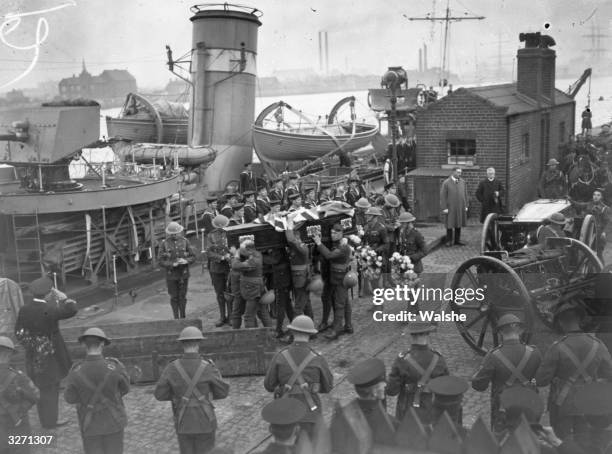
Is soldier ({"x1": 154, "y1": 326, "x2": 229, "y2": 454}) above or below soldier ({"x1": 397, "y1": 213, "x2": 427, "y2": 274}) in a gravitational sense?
below

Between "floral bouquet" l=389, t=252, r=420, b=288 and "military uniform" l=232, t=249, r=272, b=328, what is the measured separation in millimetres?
1990

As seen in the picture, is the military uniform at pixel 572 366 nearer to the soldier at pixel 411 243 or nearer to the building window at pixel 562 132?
the soldier at pixel 411 243

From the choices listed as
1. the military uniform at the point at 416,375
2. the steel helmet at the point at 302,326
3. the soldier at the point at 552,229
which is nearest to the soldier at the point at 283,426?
the steel helmet at the point at 302,326

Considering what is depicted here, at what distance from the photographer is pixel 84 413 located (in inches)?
230

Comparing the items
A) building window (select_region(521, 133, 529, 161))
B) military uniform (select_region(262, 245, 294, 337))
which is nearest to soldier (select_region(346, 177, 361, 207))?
building window (select_region(521, 133, 529, 161))

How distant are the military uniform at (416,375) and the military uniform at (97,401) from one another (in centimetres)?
214

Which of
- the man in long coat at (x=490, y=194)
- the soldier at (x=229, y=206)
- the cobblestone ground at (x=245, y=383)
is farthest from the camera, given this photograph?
the man in long coat at (x=490, y=194)

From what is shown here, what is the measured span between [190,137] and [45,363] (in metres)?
15.7

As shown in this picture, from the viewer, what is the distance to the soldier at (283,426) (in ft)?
14.2

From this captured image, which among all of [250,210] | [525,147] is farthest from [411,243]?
[525,147]

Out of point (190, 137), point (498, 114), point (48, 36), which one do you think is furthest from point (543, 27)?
point (48, 36)

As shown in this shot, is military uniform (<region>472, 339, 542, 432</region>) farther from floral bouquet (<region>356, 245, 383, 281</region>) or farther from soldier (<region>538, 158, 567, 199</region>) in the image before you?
soldier (<region>538, 158, 567, 199</region>)

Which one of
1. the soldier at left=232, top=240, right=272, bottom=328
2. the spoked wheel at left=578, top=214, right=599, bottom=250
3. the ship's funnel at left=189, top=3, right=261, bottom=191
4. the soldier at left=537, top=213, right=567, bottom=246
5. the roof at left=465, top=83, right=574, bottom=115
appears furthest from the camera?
the ship's funnel at left=189, top=3, right=261, bottom=191

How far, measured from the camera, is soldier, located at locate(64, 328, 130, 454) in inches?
228
